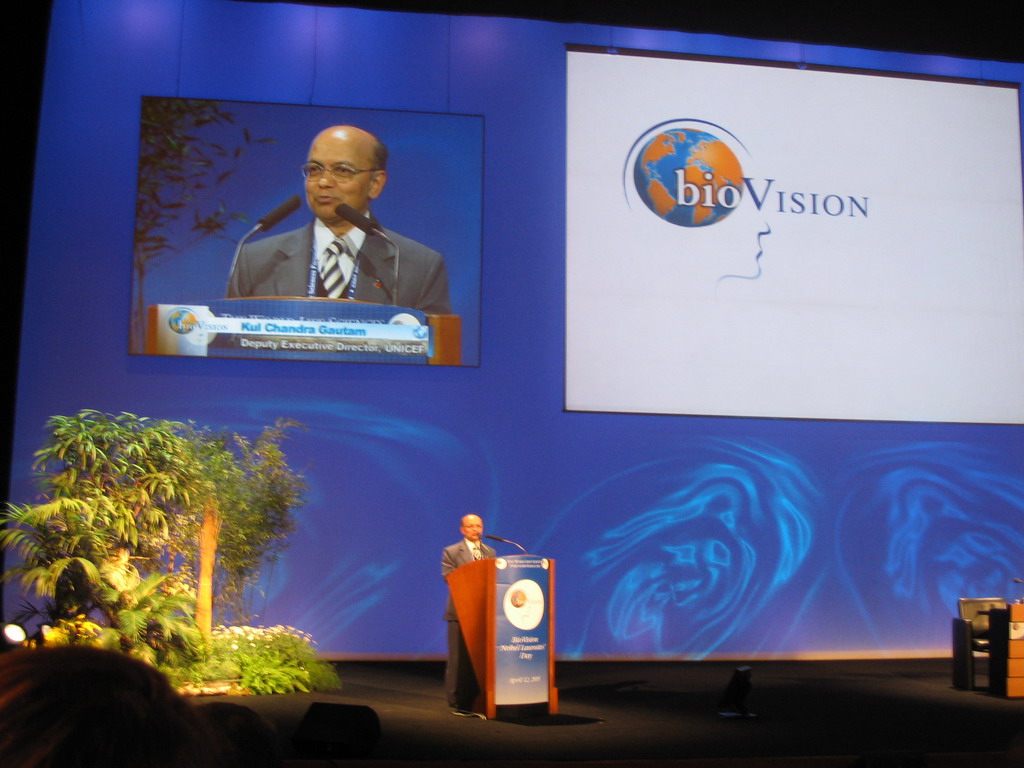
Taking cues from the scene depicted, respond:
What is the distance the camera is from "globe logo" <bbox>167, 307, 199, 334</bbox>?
Result: 8.52 m

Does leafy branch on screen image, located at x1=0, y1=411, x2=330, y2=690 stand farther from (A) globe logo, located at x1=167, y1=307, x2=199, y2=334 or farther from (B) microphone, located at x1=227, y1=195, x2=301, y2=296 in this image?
(B) microphone, located at x1=227, y1=195, x2=301, y2=296

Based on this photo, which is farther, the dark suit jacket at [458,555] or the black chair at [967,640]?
the black chair at [967,640]

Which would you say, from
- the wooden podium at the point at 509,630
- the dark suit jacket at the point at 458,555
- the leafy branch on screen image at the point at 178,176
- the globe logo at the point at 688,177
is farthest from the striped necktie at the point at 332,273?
the wooden podium at the point at 509,630

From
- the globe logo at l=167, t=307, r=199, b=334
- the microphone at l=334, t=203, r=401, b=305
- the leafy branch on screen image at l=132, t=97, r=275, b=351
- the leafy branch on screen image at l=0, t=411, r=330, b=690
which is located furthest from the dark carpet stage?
the leafy branch on screen image at l=132, t=97, r=275, b=351

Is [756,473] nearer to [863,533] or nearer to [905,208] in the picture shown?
[863,533]

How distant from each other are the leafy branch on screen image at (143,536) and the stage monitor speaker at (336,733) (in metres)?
1.86

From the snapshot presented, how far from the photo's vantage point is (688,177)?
9.25 m

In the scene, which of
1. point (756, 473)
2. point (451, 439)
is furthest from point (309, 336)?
point (756, 473)

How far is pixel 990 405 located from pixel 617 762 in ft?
21.9

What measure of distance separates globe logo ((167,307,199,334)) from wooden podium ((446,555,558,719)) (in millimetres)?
3916

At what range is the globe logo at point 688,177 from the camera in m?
9.19

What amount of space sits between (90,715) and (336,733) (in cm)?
395

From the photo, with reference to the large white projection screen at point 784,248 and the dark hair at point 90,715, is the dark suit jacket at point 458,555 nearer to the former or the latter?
the large white projection screen at point 784,248

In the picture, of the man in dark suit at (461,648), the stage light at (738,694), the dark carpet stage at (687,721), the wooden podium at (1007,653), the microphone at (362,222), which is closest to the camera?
the dark carpet stage at (687,721)
